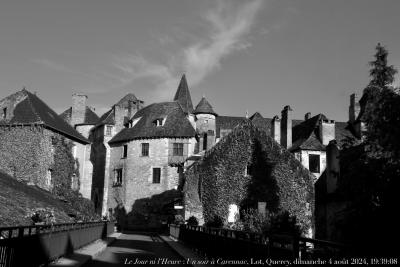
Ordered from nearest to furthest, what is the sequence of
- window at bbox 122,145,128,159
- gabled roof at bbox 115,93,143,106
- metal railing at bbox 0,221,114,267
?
metal railing at bbox 0,221,114,267, window at bbox 122,145,128,159, gabled roof at bbox 115,93,143,106

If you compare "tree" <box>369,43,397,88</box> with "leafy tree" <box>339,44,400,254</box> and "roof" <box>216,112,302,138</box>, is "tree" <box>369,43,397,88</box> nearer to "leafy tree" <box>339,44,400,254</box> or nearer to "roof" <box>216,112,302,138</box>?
"leafy tree" <box>339,44,400,254</box>

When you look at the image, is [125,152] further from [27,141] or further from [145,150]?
[27,141]

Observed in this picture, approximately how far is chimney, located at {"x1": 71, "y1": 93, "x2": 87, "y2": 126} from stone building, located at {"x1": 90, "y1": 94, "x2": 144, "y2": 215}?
2.19 metres

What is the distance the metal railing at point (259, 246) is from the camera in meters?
7.39

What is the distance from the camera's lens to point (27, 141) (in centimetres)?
4041

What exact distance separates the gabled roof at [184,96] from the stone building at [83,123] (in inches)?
505

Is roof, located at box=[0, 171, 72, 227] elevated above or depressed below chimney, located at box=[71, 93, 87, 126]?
below

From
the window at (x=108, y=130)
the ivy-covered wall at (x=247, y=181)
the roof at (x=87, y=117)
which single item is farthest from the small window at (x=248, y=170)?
the roof at (x=87, y=117)

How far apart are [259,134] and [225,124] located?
39.1m

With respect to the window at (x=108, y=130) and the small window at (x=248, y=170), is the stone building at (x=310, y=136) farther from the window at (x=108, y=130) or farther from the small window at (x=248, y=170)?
the window at (x=108, y=130)

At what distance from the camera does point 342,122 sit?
55.4 metres

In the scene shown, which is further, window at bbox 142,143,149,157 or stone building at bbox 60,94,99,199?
window at bbox 142,143,149,157

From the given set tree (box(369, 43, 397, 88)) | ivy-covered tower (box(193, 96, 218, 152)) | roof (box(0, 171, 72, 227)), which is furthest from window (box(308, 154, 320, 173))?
tree (box(369, 43, 397, 88))

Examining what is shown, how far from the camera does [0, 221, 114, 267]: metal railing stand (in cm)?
998
